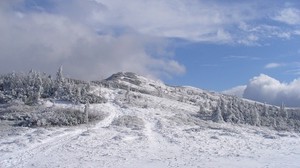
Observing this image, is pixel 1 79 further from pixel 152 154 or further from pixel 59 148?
pixel 152 154

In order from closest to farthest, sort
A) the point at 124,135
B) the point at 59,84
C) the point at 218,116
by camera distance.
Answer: the point at 124,135 → the point at 218,116 → the point at 59,84

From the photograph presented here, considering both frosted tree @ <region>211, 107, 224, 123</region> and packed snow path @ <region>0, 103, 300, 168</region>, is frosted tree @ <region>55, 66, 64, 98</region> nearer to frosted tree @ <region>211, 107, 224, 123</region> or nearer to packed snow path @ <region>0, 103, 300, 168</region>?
packed snow path @ <region>0, 103, 300, 168</region>

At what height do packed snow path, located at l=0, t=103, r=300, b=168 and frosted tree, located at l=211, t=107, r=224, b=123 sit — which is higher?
frosted tree, located at l=211, t=107, r=224, b=123

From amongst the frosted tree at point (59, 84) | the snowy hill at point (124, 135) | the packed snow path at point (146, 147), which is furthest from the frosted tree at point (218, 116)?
the frosted tree at point (59, 84)

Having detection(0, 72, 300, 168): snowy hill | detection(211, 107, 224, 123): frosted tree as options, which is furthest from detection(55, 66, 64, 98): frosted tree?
detection(211, 107, 224, 123): frosted tree

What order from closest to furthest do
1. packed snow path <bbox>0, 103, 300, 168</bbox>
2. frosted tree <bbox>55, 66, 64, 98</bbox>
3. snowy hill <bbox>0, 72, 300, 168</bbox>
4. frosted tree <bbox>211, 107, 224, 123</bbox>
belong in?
1. packed snow path <bbox>0, 103, 300, 168</bbox>
2. snowy hill <bbox>0, 72, 300, 168</bbox>
3. frosted tree <bbox>211, 107, 224, 123</bbox>
4. frosted tree <bbox>55, 66, 64, 98</bbox>

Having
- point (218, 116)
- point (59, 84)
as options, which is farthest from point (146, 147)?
point (59, 84)

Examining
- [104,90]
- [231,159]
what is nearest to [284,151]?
[231,159]

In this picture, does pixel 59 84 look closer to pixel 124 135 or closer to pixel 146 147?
pixel 124 135

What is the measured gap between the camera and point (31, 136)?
58.7m

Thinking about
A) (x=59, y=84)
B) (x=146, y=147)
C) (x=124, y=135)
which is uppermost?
(x=59, y=84)

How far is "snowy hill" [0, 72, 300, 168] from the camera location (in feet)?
153

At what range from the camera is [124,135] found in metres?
61.6

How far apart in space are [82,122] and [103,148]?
21.9m
